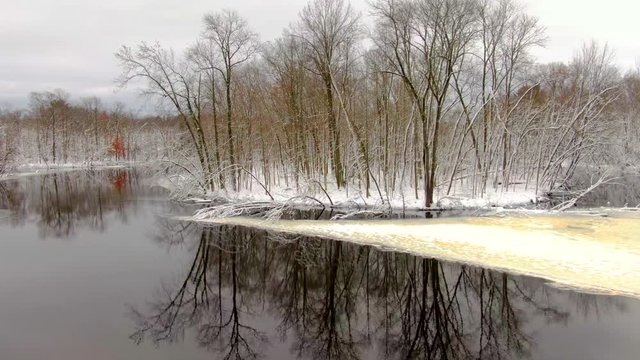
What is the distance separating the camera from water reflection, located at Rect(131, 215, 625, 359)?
8602mm

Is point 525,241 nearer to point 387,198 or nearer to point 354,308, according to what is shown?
point 354,308

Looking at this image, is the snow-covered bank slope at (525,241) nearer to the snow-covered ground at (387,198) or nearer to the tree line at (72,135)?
the snow-covered ground at (387,198)

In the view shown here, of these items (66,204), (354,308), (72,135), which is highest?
(72,135)

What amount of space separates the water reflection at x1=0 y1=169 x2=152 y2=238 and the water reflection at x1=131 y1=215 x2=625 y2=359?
10.4m

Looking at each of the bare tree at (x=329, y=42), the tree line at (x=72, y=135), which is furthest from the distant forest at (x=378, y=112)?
the tree line at (x=72, y=135)

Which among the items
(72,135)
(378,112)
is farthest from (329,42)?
(72,135)

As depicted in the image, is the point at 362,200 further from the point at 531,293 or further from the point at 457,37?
the point at 531,293

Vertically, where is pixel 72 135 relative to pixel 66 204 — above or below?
above

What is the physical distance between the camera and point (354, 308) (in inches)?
415

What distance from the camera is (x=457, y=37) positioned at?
22641 mm

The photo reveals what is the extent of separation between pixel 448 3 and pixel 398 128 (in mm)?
8955

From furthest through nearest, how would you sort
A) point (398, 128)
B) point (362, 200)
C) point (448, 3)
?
1. point (398, 128)
2. point (362, 200)
3. point (448, 3)

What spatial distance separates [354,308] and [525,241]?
288 inches

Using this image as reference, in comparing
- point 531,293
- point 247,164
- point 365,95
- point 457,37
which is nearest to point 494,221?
point 531,293
